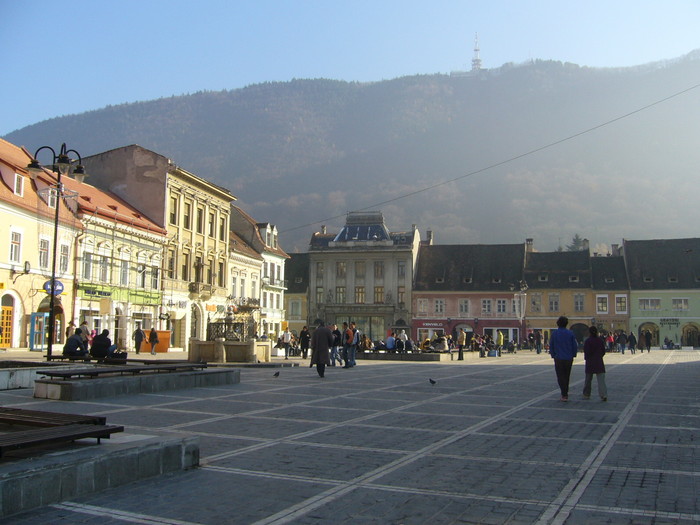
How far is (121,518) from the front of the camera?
5.61 m

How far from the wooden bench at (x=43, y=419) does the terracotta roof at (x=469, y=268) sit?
75044mm

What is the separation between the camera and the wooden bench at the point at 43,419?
22.6 feet

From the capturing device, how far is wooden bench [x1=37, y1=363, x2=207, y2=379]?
1453 cm

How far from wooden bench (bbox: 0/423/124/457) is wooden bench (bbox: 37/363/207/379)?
810 centimetres

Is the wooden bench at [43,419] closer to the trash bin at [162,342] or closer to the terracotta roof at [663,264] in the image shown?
the trash bin at [162,342]

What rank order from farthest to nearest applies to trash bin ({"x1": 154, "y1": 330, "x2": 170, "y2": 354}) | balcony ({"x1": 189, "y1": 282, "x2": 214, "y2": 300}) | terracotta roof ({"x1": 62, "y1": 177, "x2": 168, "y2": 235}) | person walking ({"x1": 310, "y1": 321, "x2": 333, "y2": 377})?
balcony ({"x1": 189, "y1": 282, "x2": 214, "y2": 300}) → trash bin ({"x1": 154, "y1": 330, "x2": 170, "y2": 354}) → terracotta roof ({"x1": 62, "y1": 177, "x2": 168, "y2": 235}) → person walking ({"x1": 310, "y1": 321, "x2": 333, "y2": 377})

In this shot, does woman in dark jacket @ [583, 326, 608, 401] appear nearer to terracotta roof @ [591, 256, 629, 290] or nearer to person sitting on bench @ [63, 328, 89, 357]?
person sitting on bench @ [63, 328, 89, 357]

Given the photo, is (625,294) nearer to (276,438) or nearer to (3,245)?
(3,245)

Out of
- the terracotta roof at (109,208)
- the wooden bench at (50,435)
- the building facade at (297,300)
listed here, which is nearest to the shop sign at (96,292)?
the terracotta roof at (109,208)

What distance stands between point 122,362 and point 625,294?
223 feet

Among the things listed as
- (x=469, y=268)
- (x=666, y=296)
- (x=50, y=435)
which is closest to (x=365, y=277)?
(x=469, y=268)

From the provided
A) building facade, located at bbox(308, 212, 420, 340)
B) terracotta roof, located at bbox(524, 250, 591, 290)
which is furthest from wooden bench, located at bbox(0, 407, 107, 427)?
terracotta roof, located at bbox(524, 250, 591, 290)

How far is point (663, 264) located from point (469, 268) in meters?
20.8

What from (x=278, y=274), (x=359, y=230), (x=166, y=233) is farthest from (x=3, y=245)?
(x=359, y=230)
